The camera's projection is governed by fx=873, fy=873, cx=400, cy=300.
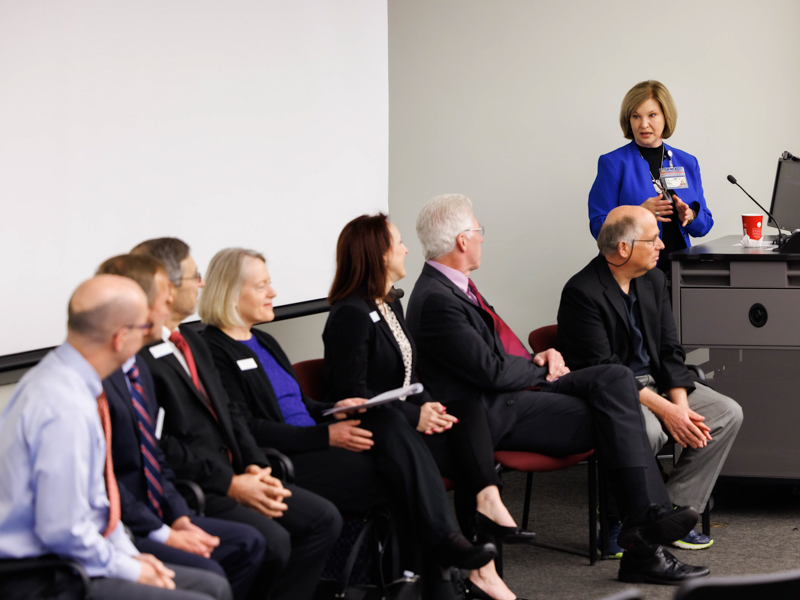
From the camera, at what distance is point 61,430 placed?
1.57 m

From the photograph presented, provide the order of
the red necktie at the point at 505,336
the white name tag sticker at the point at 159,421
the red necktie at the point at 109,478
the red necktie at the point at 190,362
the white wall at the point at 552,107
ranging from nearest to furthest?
the red necktie at the point at 109,478 → the white name tag sticker at the point at 159,421 → the red necktie at the point at 190,362 → the red necktie at the point at 505,336 → the white wall at the point at 552,107

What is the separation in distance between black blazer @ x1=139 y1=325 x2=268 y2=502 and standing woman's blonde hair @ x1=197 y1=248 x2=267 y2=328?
0.20 metres

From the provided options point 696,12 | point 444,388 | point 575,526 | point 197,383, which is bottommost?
point 575,526

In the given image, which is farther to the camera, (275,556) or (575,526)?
(575,526)

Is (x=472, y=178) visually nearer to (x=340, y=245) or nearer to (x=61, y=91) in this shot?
(x=340, y=245)

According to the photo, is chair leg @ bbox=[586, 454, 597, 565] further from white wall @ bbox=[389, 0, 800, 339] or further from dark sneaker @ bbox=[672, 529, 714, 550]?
white wall @ bbox=[389, 0, 800, 339]

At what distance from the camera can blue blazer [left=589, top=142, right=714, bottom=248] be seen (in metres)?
4.16

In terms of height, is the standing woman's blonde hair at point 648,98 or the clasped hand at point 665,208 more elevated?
the standing woman's blonde hair at point 648,98

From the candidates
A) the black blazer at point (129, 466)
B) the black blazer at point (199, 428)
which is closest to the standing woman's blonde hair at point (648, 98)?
the black blazer at point (199, 428)

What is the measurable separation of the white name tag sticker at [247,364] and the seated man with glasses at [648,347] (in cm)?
141

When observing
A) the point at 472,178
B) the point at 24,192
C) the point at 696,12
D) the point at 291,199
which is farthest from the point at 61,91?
the point at 696,12

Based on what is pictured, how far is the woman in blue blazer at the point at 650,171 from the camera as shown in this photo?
411 centimetres

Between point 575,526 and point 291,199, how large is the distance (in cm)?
186

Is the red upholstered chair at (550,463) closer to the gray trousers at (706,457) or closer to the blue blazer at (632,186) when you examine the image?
Answer: the gray trousers at (706,457)
